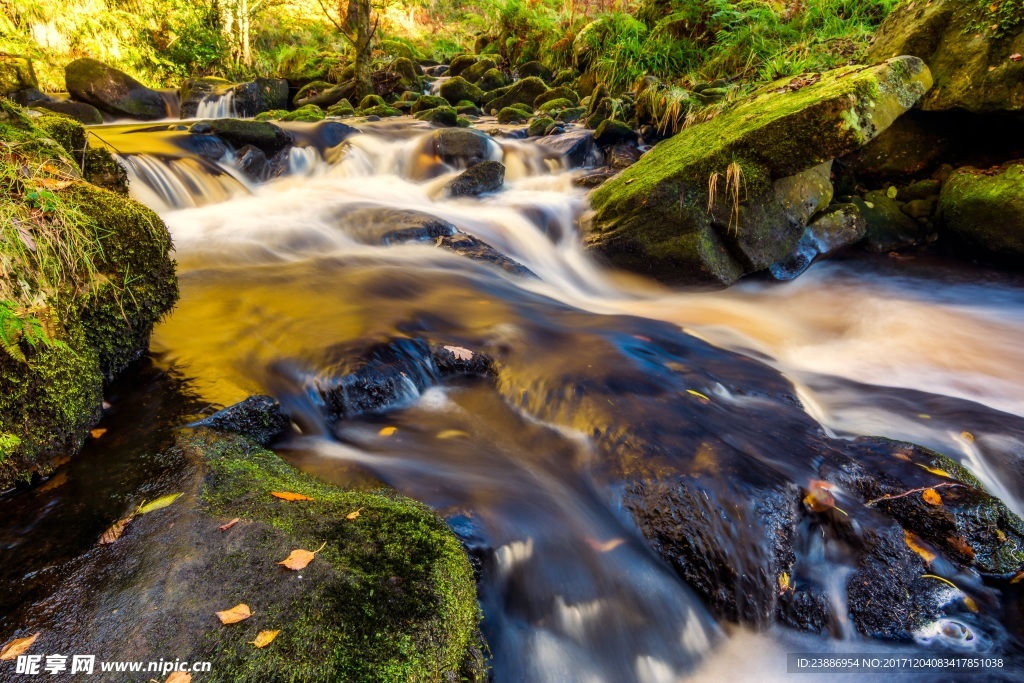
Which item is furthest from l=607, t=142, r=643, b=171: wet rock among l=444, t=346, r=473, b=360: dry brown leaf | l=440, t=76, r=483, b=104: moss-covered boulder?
l=440, t=76, r=483, b=104: moss-covered boulder

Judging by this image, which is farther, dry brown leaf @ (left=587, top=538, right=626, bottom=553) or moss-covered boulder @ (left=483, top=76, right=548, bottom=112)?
moss-covered boulder @ (left=483, top=76, right=548, bottom=112)

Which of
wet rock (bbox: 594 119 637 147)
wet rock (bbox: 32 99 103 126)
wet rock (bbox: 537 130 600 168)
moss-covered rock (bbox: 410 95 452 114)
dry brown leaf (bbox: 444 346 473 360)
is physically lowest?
dry brown leaf (bbox: 444 346 473 360)

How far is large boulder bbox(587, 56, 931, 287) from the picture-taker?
14.8 feet

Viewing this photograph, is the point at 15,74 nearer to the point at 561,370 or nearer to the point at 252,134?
the point at 252,134

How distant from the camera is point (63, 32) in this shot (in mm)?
13664

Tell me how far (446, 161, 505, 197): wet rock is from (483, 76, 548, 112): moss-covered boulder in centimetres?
577

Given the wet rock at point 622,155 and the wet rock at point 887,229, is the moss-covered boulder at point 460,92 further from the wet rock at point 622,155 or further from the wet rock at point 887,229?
the wet rock at point 887,229

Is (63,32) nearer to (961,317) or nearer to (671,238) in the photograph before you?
(671,238)

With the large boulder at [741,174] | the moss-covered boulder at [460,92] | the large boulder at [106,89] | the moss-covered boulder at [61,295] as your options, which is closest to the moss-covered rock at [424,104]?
the moss-covered boulder at [460,92]

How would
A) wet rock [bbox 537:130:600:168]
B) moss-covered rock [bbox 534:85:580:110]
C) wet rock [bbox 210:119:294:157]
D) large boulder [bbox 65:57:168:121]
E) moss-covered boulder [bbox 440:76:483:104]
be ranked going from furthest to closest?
moss-covered boulder [bbox 440:76:483:104], moss-covered rock [bbox 534:85:580:110], large boulder [bbox 65:57:168:121], wet rock [bbox 537:130:600:168], wet rock [bbox 210:119:294:157]

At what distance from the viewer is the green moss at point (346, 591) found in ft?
4.45

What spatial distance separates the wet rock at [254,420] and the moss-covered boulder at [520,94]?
11.9 m

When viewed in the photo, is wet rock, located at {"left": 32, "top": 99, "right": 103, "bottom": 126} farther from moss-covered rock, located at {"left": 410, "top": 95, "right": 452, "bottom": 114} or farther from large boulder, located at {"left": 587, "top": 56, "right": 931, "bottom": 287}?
large boulder, located at {"left": 587, "top": 56, "right": 931, "bottom": 287}

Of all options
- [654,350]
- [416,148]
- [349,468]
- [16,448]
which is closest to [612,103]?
[416,148]
